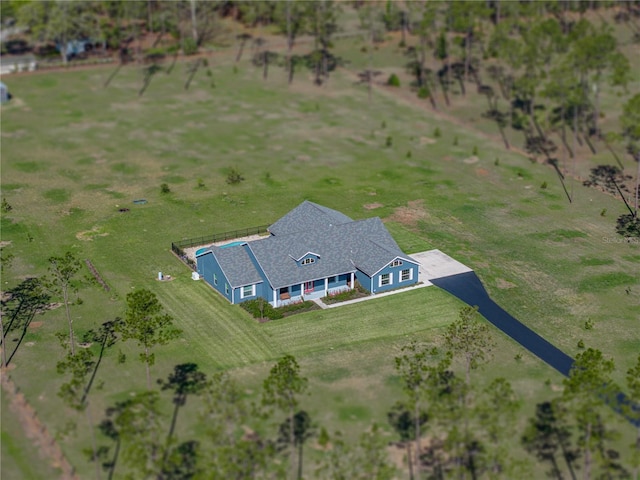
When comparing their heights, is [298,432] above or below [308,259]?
below

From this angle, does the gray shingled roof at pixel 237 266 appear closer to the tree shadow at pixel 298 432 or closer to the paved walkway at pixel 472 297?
the paved walkway at pixel 472 297

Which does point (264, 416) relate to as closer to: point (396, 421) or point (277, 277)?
point (396, 421)

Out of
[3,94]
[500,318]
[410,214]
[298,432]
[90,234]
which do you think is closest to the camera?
[298,432]

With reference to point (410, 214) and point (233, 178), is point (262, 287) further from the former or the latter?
point (233, 178)

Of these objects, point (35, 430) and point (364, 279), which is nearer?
point (35, 430)

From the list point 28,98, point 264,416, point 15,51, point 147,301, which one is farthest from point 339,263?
point 15,51

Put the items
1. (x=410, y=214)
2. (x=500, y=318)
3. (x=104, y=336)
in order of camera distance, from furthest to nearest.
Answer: (x=410, y=214) → (x=500, y=318) → (x=104, y=336)

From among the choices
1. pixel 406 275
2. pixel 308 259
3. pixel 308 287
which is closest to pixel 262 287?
pixel 308 287
